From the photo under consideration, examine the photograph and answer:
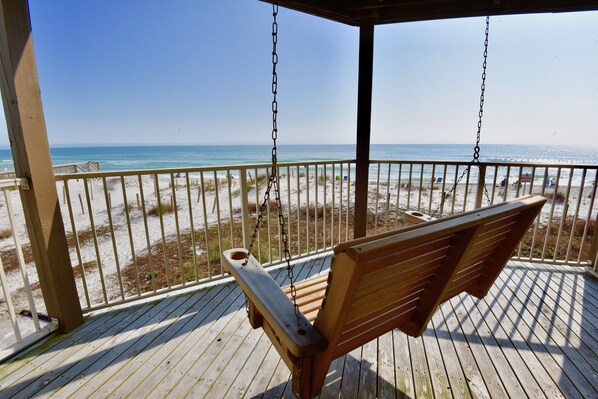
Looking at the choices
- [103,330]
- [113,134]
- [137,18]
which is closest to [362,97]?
[103,330]

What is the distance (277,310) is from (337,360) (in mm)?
873

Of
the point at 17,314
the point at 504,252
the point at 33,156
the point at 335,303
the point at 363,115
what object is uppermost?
the point at 363,115

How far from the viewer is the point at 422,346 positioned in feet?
5.44

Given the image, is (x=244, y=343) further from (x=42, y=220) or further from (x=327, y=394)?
(x=42, y=220)

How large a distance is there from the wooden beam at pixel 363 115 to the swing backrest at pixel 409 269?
1584 millimetres

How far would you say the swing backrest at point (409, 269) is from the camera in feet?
2.40

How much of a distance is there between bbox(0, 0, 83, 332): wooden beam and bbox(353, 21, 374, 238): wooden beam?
2.47 meters

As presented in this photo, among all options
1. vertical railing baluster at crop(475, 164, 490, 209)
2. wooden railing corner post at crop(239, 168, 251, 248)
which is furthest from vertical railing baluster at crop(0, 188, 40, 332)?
vertical railing baluster at crop(475, 164, 490, 209)

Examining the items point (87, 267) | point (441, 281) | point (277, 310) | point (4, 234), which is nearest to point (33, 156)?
point (277, 310)

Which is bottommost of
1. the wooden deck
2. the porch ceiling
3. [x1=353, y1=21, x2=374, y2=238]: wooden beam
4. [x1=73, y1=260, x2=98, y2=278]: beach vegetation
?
[x1=73, y1=260, x2=98, y2=278]: beach vegetation

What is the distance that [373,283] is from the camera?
0.88 m

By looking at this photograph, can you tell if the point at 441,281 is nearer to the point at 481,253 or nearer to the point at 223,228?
the point at 481,253

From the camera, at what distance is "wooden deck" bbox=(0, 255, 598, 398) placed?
136 cm

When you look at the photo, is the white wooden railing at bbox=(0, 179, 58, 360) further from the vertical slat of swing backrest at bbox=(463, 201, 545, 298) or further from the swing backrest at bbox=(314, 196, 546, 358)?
the vertical slat of swing backrest at bbox=(463, 201, 545, 298)
